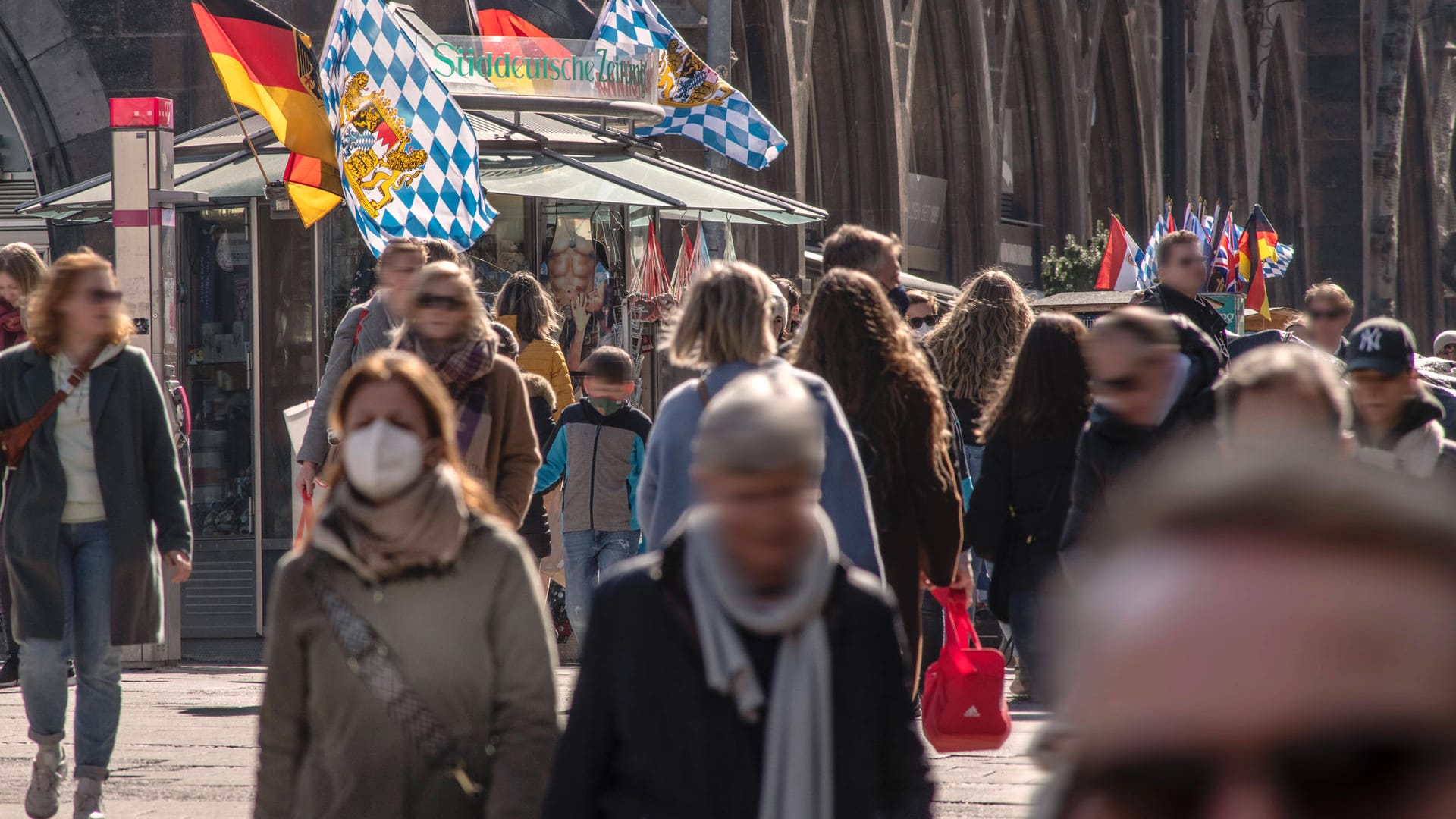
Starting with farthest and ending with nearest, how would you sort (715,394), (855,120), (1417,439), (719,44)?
1. (855,120)
2. (719,44)
3. (1417,439)
4. (715,394)

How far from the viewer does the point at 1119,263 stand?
23156 millimetres

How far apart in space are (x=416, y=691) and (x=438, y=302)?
2.49 meters

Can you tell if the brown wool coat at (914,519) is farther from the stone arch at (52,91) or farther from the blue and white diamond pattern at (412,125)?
the stone arch at (52,91)

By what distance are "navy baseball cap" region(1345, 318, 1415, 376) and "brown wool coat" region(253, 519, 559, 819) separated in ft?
10.4

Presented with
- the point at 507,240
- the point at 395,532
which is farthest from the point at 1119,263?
the point at 395,532

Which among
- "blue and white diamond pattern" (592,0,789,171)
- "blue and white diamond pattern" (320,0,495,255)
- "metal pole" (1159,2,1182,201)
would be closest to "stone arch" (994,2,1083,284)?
"metal pole" (1159,2,1182,201)

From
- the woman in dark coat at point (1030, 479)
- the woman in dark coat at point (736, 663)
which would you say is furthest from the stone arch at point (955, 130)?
the woman in dark coat at point (736, 663)

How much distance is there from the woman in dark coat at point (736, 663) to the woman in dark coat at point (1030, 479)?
3053 mm

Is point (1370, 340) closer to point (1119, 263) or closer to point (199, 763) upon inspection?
point (199, 763)

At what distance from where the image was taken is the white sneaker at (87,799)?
585 centimetres

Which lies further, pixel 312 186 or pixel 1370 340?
pixel 312 186

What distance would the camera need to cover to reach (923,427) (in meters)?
5.61

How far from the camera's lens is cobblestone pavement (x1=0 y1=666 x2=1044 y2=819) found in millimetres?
6312

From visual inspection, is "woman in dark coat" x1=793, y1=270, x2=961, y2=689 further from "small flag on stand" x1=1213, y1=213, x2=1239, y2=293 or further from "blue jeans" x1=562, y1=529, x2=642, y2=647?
"small flag on stand" x1=1213, y1=213, x2=1239, y2=293
